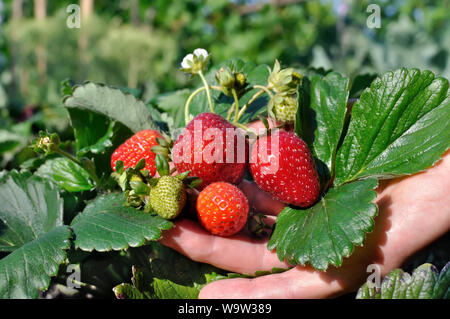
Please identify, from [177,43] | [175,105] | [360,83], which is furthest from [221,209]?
[177,43]

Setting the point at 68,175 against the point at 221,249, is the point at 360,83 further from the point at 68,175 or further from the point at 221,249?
the point at 68,175

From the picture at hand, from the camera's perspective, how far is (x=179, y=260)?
2.30ft

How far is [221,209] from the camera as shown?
0.64 meters

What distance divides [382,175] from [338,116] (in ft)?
0.43

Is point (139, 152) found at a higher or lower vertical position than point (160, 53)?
higher

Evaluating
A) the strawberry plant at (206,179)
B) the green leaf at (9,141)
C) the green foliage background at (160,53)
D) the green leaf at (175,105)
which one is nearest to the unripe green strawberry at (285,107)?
the strawberry plant at (206,179)

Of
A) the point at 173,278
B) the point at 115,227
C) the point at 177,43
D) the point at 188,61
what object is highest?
the point at 188,61

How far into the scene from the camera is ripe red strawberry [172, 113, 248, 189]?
0.66 metres

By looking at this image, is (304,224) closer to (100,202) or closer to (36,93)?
(100,202)

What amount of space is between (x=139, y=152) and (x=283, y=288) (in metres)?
0.32

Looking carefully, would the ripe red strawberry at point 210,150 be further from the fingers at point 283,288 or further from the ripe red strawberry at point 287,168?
the fingers at point 283,288

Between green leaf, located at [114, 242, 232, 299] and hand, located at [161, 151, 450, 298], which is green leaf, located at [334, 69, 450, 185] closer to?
hand, located at [161, 151, 450, 298]

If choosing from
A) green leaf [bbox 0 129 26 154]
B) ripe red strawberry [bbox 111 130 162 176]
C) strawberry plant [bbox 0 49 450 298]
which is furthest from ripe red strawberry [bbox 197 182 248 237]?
green leaf [bbox 0 129 26 154]
